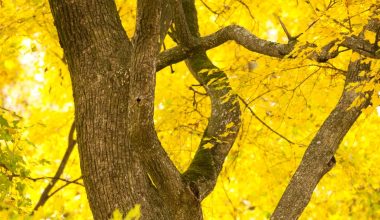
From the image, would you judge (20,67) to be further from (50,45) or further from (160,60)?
(160,60)

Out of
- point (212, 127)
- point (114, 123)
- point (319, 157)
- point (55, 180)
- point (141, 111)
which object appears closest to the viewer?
point (141, 111)

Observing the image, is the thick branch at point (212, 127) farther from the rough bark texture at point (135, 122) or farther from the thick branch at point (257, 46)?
the thick branch at point (257, 46)

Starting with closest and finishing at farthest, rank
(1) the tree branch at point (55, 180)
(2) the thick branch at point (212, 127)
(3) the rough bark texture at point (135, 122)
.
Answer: (3) the rough bark texture at point (135, 122) < (2) the thick branch at point (212, 127) < (1) the tree branch at point (55, 180)

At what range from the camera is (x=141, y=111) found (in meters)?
3.87

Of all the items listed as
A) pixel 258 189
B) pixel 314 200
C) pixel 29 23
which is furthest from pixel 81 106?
pixel 314 200

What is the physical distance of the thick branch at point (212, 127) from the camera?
447 centimetres

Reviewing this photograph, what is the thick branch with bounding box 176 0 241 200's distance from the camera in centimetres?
447

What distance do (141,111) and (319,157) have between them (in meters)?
→ 1.58

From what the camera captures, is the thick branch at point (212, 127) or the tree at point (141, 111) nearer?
the tree at point (141, 111)

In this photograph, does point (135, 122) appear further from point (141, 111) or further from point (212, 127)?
point (212, 127)

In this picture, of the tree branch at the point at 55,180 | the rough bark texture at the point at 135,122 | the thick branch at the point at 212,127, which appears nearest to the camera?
the rough bark texture at the point at 135,122

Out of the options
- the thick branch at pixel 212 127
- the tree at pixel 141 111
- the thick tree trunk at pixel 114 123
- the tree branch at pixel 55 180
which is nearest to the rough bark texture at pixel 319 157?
the tree at pixel 141 111

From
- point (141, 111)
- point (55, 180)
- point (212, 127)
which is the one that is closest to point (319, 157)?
point (212, 127)

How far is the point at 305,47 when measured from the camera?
14.1 feet
